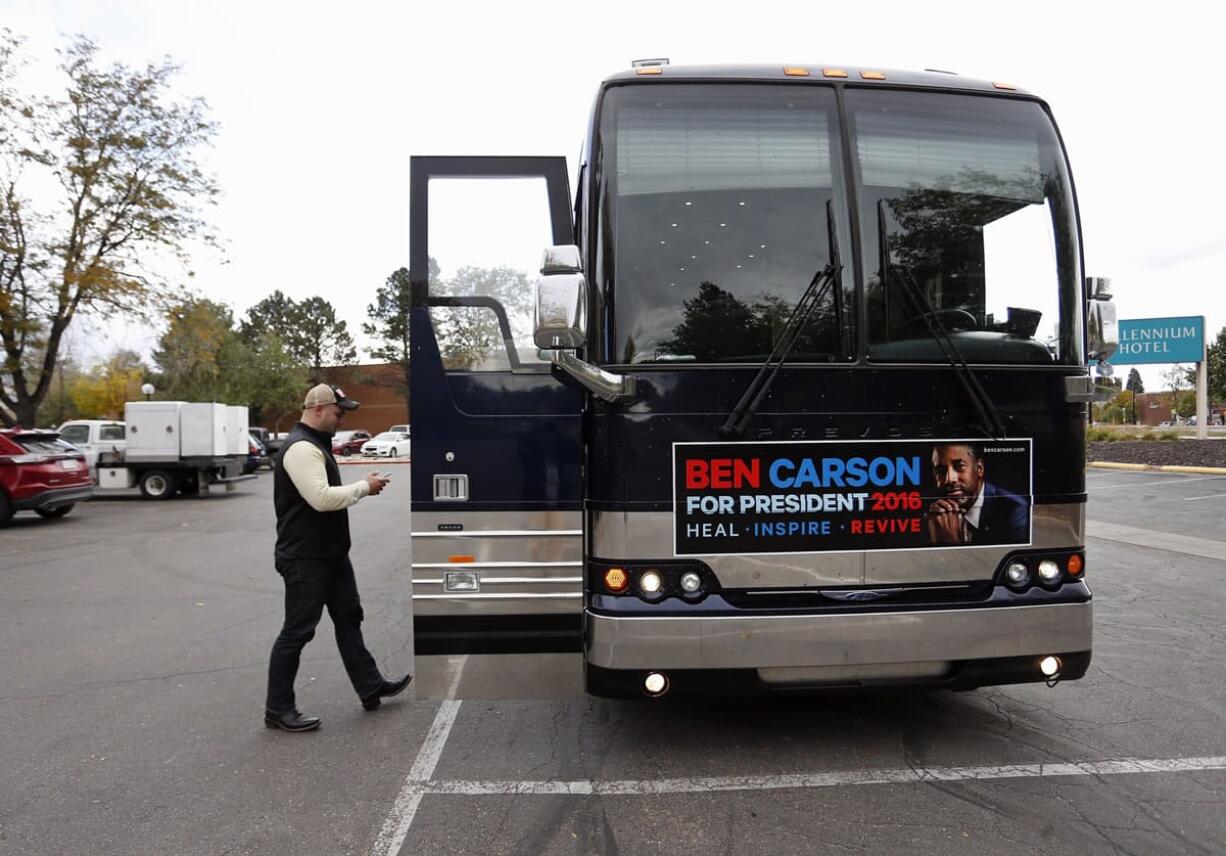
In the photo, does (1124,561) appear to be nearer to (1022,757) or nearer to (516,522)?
(1022,757)

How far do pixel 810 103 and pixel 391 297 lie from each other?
2402 inches

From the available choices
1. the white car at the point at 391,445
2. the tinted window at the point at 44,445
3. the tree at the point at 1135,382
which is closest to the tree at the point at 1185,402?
the tree at the point at 1135,382

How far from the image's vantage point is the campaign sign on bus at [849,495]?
11.5ft

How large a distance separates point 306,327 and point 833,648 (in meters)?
79.5

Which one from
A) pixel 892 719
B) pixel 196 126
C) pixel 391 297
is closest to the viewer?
pixel 892 719

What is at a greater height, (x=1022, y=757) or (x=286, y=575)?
(x=286, y=575)

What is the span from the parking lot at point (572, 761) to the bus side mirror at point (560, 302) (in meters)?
1.64

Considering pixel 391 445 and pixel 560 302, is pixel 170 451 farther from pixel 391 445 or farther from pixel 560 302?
pixel 391 445

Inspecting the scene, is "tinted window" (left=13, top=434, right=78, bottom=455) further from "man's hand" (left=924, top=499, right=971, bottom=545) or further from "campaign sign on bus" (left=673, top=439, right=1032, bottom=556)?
"man's hand" (left=924, top=499, right=971, bottom=545)

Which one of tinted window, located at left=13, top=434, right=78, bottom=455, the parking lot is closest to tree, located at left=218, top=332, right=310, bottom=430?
tinted window, located at left=13, top=434, right=78, bottom=455

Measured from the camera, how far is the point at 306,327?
76500mm

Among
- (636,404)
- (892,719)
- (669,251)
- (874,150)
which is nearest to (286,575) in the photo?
(636,404)

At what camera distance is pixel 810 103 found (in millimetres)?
3689

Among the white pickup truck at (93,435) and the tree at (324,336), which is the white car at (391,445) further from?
the tree at (324,336)
